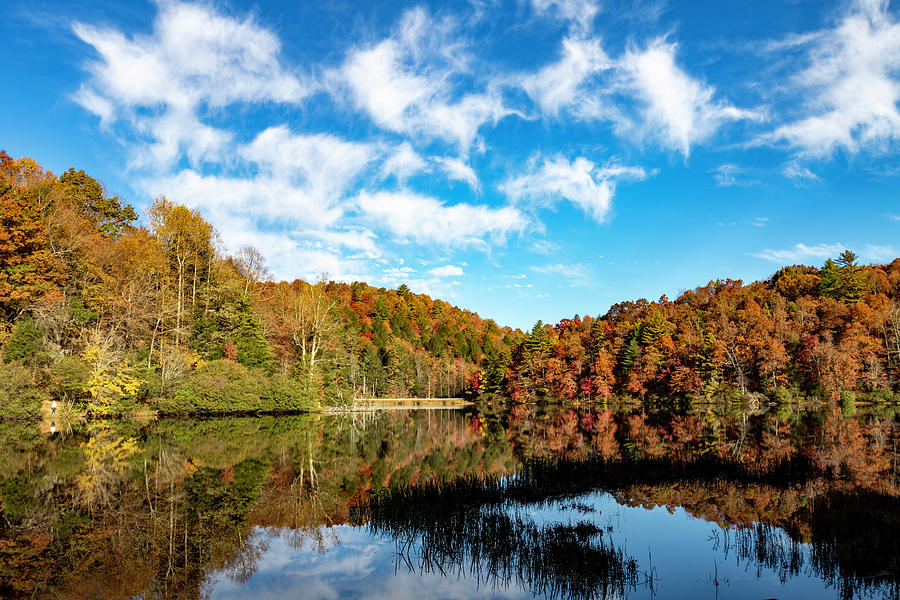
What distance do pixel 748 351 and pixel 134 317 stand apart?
56267mm

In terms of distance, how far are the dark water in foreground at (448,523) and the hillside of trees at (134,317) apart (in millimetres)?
12152

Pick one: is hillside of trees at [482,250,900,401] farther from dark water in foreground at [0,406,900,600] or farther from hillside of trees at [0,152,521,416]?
dark water in foreground at [0,406,900,600]

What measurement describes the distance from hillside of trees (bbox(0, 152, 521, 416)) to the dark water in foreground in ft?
39.9

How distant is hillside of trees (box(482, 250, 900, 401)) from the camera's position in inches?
1843

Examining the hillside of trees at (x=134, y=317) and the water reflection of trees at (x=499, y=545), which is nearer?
the water reflection of trees at (x=499, y=545)

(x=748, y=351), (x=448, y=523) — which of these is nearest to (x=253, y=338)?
(x=448, y=523)

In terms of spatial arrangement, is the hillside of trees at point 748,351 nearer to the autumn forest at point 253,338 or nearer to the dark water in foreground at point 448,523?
the autumn forest at point 253,338

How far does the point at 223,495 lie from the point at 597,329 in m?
64.4

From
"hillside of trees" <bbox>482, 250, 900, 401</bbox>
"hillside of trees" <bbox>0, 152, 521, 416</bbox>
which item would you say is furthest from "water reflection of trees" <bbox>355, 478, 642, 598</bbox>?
"hillside of trees" <bbox>482, 250, 900, 401</bbox>

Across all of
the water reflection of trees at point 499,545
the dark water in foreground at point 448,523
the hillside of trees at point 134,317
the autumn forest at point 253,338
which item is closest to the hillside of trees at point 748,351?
the autumn forest at point 253,338

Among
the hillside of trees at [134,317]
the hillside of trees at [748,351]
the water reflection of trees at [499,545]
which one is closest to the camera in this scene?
the water reflection of trees at [499,545]

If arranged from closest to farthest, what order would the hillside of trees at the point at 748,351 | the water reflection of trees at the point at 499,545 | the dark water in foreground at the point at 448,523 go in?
1. the dark water in foreground at the point at 448,523
2. the water reflection of trees at the point at 499,545
3. the hillside of trees at the point at 748,351

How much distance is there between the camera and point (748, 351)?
5109 centimetres

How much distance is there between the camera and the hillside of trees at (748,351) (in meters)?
46.8
